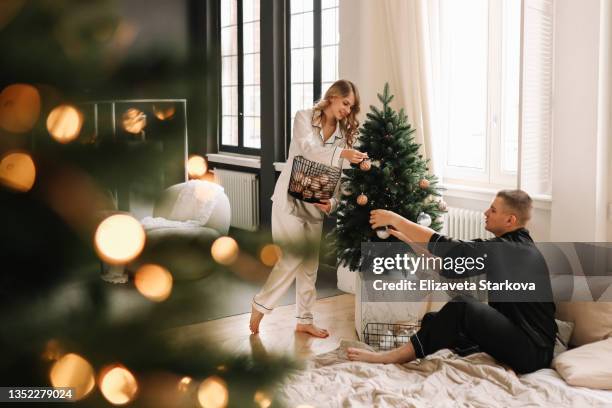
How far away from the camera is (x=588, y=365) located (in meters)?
2.96

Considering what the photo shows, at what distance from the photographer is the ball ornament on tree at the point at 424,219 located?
3961mm

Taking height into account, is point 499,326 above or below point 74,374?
below

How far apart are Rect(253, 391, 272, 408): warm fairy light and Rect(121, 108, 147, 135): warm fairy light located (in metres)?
0.24

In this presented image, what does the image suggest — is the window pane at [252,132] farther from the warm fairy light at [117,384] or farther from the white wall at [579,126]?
the warm fairy light at [117,384]

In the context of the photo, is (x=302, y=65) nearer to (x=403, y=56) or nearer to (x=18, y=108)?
(x=403, y=56)

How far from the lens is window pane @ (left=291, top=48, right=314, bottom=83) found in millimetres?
6359

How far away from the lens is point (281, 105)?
6.60 m

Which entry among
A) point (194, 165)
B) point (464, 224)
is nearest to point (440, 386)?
point (464, 224)

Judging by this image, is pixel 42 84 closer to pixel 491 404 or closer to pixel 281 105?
pixel 491 404

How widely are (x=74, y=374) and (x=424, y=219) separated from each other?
3606 millimetres

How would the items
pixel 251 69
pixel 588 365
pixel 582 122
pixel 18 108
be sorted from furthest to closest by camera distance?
pixel 251 69 → pixel 582 122 → pixel 588 365 → pixel 18 108

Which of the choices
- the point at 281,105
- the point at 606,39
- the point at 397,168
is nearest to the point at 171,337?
the point at 397,168

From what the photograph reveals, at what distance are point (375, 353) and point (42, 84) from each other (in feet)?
10.5

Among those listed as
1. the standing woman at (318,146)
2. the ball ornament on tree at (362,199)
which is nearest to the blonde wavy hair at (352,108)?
the standing woman at (318,146)
